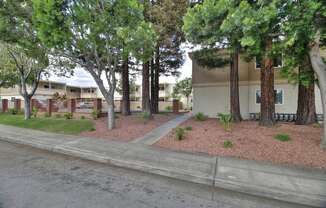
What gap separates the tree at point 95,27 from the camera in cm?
814

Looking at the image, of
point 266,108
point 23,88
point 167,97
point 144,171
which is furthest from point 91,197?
point 167,97

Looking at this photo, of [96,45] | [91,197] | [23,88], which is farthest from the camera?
[23,88]

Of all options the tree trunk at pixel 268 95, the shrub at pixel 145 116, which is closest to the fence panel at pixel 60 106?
the shrub at pixel 145 116

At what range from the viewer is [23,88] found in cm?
1480

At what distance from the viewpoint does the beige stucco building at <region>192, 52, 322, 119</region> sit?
15.5 m

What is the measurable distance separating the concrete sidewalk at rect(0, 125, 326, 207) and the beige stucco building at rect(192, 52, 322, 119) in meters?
→ 10.3

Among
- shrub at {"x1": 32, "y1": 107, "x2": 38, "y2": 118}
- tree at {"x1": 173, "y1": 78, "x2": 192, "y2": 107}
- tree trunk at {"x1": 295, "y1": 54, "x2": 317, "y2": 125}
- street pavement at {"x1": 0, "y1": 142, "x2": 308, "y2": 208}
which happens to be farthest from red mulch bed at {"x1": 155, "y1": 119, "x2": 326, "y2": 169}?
tree at {"x1": 173, "y1": 78, "x2": 192, "y2": 107}

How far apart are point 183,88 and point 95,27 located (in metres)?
36.6

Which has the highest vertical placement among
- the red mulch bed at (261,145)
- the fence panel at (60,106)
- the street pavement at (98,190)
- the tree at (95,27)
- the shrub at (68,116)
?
the tree at (95,27)

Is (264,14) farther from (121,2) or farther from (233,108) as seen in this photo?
(233,108)

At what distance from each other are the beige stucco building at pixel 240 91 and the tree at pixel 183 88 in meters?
25.1

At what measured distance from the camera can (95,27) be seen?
344 inches

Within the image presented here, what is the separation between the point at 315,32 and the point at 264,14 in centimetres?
161

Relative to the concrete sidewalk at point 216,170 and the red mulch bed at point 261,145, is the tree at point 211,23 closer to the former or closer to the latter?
the red mulch bed at point 261,145
